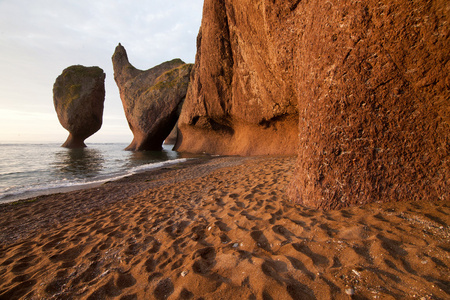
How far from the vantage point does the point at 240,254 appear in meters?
2.09

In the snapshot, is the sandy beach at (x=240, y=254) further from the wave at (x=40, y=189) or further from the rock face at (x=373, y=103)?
the wave at (x=40, y=189)

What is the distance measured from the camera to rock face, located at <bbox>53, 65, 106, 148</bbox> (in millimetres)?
31000

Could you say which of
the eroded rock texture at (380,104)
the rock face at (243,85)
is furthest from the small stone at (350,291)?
the rock face at (243,85)

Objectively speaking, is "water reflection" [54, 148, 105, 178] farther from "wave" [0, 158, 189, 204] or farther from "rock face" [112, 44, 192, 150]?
"rock face" [112, 44, 192, 150]

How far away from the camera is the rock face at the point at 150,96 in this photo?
72.6 feet

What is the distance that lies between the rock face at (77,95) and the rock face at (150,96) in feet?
22.1

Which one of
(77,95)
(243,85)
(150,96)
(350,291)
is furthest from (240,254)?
(77,95)

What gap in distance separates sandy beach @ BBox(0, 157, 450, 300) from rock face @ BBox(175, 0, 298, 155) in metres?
5.77

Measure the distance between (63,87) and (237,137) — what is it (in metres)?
30.6

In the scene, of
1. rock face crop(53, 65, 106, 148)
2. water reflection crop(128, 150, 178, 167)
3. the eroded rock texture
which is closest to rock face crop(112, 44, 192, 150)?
water reflection crop(128, 150, 178, 167)

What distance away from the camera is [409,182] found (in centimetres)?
258

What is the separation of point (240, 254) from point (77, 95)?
121 feet

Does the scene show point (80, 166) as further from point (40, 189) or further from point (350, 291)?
point (350, 291)

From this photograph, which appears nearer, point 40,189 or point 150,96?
point 40,189
